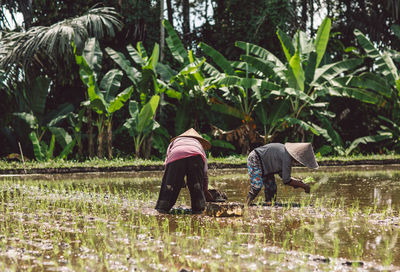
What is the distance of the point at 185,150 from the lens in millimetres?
6730

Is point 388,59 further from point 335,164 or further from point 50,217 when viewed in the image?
point 50,217

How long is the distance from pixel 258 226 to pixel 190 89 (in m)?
11.1

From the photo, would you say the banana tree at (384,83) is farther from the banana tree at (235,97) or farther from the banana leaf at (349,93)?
the banana tree at (235,97)

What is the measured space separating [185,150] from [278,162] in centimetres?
142

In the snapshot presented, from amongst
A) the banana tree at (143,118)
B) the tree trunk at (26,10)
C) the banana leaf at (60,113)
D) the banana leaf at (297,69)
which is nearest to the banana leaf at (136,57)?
the banana tree at (143,118)

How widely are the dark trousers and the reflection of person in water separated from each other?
3.04 feet

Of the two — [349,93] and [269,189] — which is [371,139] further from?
[269,189]

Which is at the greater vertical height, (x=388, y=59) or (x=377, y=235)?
(x=388, y=59)

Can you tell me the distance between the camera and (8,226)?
5.70m

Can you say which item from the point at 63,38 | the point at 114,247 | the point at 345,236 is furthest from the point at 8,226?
the point at 63,38

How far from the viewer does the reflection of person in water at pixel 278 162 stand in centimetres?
700

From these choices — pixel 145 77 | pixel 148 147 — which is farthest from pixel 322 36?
pixel 148 147

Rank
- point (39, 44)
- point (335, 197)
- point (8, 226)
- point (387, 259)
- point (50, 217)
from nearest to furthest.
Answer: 1. point (387, 259)
2. point (8, 226)
3. point (50, 217)
4. point (335, 197)
5. point (39, 44)

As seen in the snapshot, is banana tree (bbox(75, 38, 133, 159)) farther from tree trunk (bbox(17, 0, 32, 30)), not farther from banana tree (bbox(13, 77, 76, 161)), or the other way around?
tree trunk (bbox(17, 0, 32, 30))
